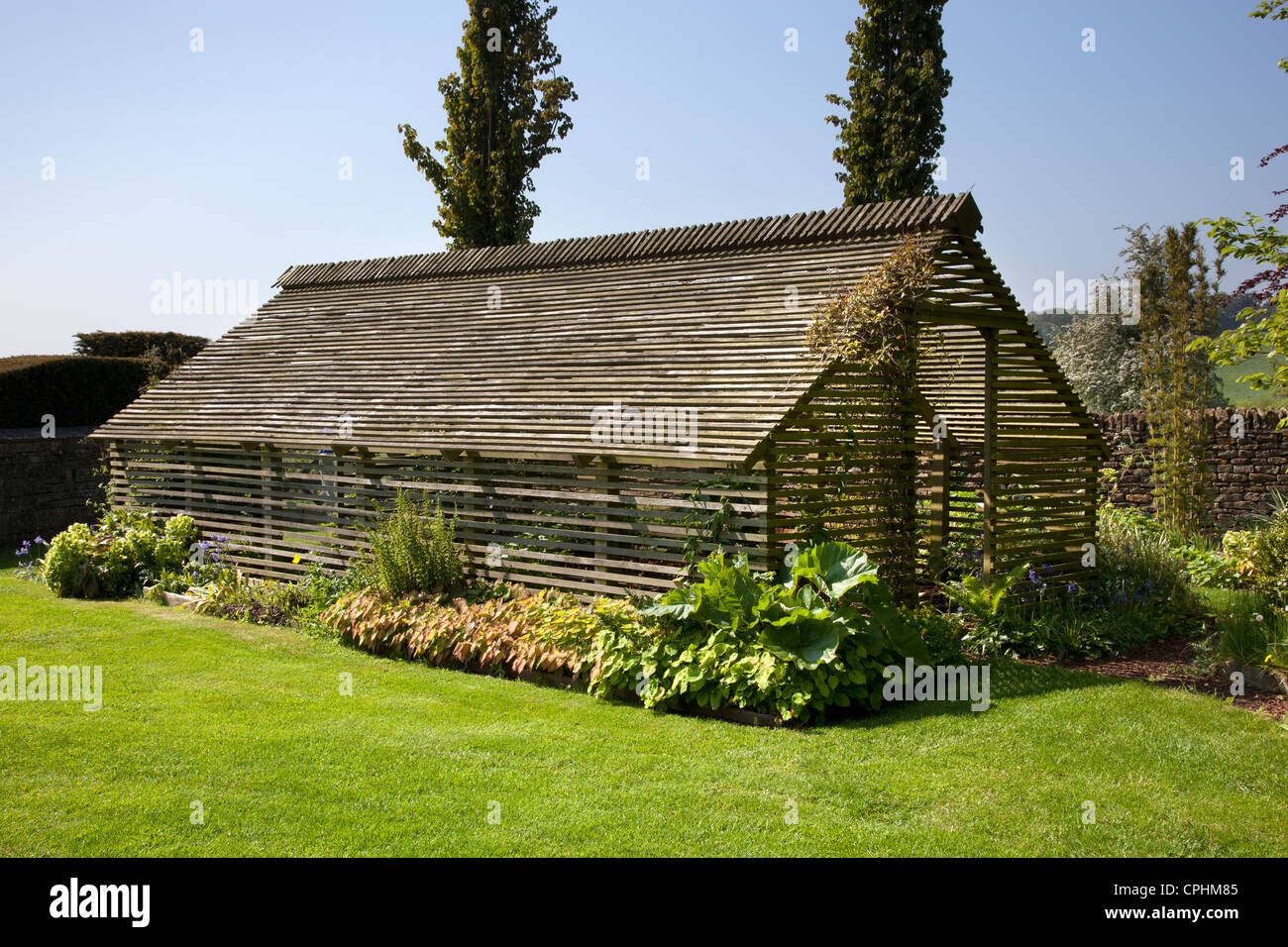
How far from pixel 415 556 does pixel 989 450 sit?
6.62m

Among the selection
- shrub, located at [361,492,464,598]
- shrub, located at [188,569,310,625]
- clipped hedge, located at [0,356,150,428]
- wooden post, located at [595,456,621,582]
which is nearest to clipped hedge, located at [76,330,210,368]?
clipped hedge, located at [0,356,150,428]

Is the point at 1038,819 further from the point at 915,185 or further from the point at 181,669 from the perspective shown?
the point at 915,185

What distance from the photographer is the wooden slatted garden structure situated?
9.46 metres

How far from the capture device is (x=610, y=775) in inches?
250

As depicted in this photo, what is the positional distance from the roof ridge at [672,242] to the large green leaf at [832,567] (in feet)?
14.3

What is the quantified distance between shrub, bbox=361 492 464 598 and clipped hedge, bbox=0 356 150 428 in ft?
51.3

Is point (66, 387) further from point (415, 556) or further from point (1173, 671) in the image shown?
point (1173, 671)

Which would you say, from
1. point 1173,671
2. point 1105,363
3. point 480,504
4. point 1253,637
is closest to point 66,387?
point 480,504

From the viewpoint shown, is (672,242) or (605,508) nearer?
(605,508)

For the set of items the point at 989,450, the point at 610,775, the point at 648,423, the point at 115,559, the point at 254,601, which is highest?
the point at 648,423

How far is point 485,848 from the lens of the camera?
524cm

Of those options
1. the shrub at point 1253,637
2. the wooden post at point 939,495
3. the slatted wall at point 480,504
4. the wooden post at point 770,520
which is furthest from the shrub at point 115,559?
the shrub at point 1253,637

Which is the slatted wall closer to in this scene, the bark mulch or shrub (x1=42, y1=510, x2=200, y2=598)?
shrub (x1=42, y1=510, x2=200, y2=598)
